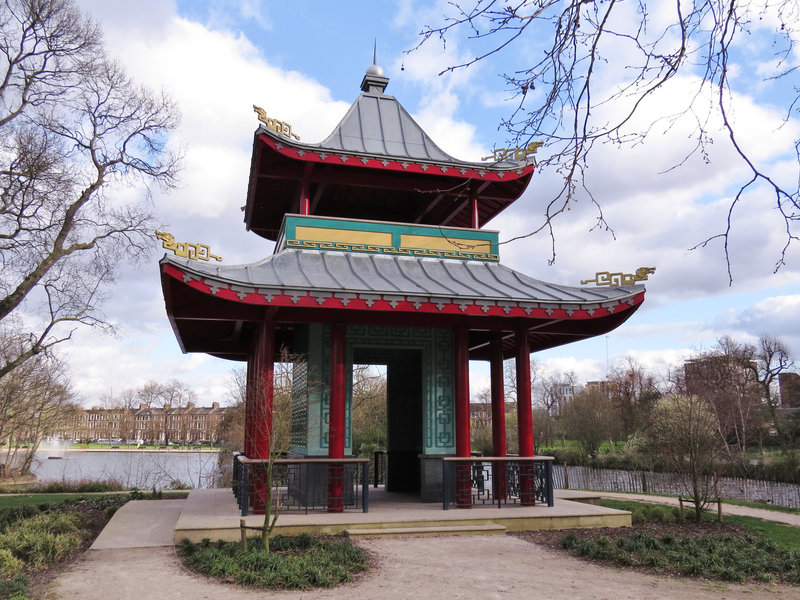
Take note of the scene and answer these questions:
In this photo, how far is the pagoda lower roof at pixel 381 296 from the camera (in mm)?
9656

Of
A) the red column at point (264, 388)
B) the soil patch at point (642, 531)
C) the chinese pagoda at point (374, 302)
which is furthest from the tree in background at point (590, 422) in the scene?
the red column at point (264, 388)

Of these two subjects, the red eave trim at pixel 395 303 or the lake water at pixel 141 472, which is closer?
the red eave trim at pixel 395 303

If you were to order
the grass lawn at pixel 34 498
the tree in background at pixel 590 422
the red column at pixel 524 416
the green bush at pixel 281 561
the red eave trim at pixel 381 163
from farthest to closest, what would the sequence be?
the tree in background at pixel 590 422, the grass lawn at pixel 34 498, the red eave trim at pixel 381 163, the red column at pixel 524 416, the green bush at pixel 281 561

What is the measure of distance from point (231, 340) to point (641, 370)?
151 ft

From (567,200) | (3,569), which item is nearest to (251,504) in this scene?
(3,569)

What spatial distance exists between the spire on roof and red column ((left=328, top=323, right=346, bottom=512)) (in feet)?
23.5

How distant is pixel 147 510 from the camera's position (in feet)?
39.1

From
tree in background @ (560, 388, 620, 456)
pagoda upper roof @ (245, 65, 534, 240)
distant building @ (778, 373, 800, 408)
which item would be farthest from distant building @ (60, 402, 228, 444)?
distant building @ (778, 373, 800, 408)

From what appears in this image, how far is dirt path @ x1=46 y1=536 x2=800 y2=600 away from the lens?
6188mm

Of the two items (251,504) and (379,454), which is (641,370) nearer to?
(379,454)

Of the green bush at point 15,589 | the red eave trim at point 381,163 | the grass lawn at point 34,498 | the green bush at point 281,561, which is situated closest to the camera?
the green bush at point 15,589

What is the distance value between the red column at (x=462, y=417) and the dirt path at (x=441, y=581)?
2.43 metres

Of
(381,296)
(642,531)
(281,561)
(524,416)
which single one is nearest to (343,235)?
(381,296)

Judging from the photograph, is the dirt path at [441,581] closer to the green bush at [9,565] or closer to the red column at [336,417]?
the green bush at [9,565]
